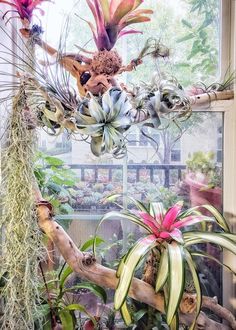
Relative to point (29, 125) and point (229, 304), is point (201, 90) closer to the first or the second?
point (29, 125)

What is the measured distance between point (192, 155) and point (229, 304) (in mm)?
654

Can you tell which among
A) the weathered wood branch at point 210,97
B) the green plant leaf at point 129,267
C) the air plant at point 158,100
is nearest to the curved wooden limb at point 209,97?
the weathered wood branch at point 210,97

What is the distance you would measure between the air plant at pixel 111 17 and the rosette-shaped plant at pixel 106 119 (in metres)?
0.21

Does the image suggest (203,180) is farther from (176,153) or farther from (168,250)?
(168,250)

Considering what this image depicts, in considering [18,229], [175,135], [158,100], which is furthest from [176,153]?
[18,229]

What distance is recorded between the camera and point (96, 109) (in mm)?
946

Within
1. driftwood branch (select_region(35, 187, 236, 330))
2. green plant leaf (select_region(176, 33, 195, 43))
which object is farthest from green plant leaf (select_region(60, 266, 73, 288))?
green plant leaf (select_region(176, 33, 195, 43))

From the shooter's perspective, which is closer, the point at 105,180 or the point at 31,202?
the point at 31,202

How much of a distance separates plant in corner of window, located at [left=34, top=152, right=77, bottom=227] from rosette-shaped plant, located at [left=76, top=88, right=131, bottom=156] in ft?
1.20

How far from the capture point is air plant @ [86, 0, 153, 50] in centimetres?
104

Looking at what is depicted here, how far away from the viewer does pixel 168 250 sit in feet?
3.24

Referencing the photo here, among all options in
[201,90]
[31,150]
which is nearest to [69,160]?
[31,150]

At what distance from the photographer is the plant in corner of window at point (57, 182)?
1.31m

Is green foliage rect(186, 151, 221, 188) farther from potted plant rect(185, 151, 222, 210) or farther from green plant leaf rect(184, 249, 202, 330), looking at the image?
green plant leaf rect(184, 249, 202, 330)
